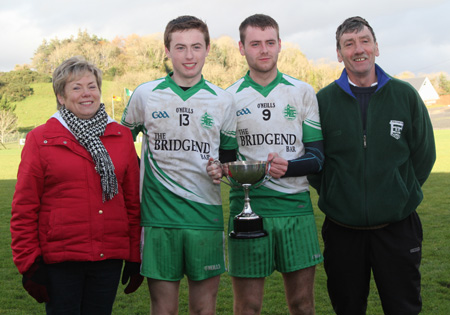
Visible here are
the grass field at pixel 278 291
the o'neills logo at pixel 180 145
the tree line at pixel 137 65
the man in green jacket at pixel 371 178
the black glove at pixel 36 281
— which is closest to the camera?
the black glove at pixel 36 281

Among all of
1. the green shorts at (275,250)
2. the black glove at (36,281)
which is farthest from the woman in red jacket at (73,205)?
the green shorts at (275,250)

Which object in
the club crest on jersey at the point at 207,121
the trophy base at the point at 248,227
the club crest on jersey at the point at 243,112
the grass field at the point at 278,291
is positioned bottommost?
the grass field at the point at 278,291

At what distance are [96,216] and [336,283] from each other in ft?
5.22

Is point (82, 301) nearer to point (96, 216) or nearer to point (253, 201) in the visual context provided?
point (96, 216)

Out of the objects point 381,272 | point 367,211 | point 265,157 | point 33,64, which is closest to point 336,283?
point 381,272

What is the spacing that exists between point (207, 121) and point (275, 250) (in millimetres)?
921

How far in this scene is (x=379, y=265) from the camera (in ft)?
10.2

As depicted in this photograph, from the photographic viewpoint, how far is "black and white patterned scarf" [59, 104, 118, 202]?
2.64 meters

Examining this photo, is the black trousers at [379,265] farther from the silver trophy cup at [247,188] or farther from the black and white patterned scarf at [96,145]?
the black and white patterned scarf at [96,145]

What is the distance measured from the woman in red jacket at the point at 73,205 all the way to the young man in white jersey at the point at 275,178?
0.79 metres

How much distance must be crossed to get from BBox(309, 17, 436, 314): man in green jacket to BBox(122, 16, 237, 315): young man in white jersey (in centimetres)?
72

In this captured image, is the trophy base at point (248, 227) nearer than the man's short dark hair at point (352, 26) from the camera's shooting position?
Yes

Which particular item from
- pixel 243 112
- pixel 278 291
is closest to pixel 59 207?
pixel 243 112

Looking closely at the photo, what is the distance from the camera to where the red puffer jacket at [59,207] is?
8.33 feet
